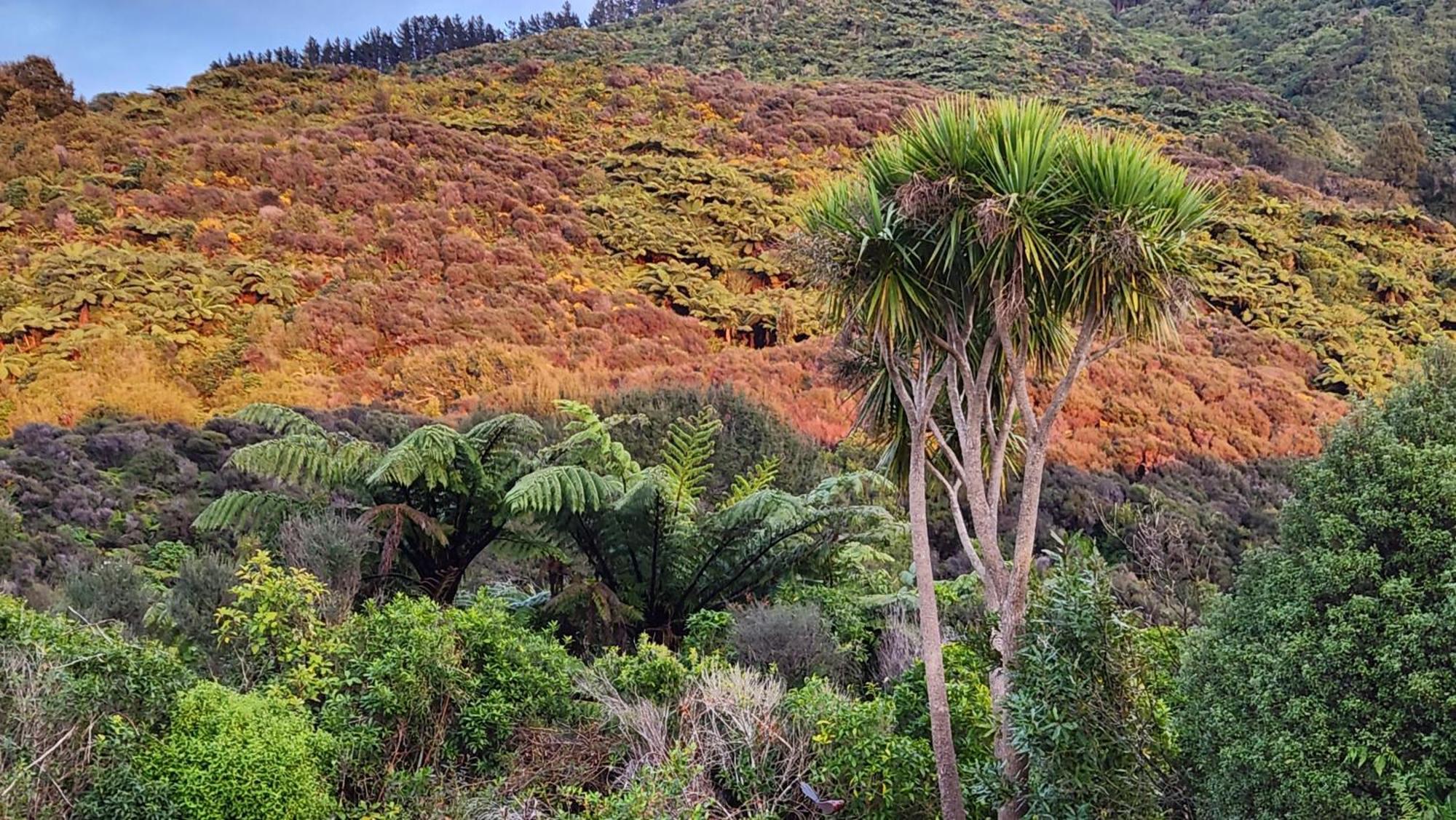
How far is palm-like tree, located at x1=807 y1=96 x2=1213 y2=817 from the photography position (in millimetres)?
4406

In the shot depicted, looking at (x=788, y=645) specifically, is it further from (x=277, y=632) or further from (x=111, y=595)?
(x=111, y=595)

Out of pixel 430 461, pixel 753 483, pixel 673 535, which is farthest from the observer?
pixel 753 483

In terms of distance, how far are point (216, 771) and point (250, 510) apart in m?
3.64

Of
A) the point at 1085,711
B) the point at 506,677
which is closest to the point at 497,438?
the point at 506,677

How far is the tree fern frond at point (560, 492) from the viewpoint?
627 centimetres

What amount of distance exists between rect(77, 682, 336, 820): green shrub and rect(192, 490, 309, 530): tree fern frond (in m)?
3.09

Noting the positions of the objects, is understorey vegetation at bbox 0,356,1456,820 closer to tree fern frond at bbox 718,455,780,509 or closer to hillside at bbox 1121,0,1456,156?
tree fern frond at bbox 718,455,780,509

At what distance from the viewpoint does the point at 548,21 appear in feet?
216

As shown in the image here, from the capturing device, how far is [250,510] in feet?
23.0

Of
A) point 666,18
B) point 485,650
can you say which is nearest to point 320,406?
point 485,650

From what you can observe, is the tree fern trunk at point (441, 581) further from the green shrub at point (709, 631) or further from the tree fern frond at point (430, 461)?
the green shrub at point (709, 631)

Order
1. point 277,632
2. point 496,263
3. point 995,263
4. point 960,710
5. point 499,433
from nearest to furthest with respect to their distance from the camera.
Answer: point 995,263, point 277,632, point 960,710, point 499,433, point 496,263

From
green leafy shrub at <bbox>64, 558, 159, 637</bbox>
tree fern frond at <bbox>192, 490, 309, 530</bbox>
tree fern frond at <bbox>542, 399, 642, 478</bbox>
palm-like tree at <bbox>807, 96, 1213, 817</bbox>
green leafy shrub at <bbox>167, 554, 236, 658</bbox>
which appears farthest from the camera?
tree fern frond at <bbox>542, 399, 642, 478</bbox>

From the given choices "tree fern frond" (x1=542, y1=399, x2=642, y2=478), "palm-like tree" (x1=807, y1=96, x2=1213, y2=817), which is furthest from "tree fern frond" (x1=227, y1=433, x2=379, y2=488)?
"palm-like tree" (x1=807, y1=96, x2=1213, y2=817)
